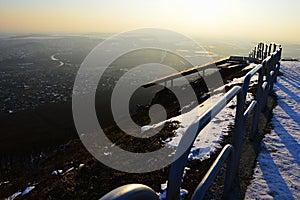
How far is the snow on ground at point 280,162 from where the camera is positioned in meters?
3.08

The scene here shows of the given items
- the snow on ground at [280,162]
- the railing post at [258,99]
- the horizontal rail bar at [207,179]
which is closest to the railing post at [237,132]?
the horizontal rail bar at [207,179]

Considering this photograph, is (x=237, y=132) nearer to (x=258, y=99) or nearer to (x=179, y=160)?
(x=179, y=160)

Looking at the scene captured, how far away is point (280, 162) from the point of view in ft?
12.4

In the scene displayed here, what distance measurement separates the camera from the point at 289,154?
4.03m

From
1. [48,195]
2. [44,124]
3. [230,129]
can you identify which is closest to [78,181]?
[48,195]

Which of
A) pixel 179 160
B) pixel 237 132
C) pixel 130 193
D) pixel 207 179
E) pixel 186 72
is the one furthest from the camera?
pixel 186 72

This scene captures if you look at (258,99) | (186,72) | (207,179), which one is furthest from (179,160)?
(186,72)

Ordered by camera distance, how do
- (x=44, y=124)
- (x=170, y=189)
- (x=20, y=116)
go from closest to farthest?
1. (x=170, y=189)
2. (x=44, y=124)
3. (x=20, y=116)

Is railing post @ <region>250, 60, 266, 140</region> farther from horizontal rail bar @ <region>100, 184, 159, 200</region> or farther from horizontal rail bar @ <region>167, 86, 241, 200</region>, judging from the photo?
horizontal rail bar @ <region>100, 184, 159, 200</region>

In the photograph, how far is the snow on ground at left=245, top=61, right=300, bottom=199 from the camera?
10.1 ft

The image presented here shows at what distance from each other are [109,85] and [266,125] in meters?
60.3

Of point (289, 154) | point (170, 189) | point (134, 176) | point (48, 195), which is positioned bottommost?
point (48, 195)

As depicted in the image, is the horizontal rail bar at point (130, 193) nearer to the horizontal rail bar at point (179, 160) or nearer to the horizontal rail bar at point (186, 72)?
the horizontal rail bar at point (179, 160)

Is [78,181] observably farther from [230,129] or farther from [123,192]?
[123,192]
